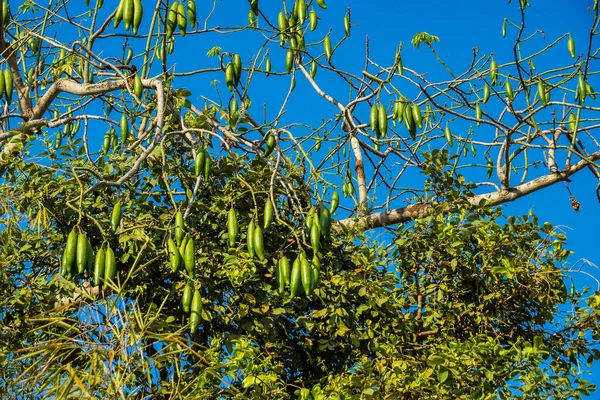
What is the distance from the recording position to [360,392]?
11.7 ft

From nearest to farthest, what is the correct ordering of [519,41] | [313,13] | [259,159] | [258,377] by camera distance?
[258,377], [259,159], [313,13], [519,41]

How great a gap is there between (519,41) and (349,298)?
1946 mm

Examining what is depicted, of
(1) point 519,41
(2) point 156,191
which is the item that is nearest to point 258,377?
(2) point 156,191

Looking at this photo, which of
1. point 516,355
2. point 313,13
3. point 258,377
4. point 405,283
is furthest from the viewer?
point 313,13

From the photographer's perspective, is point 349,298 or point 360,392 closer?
point 360,392

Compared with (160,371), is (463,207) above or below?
above

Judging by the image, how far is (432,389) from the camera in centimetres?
349

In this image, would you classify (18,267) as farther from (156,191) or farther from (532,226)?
(532,226)

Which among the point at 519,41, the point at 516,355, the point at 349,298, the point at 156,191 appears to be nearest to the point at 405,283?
the point at 349,298

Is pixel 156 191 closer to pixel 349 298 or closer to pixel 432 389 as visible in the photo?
pixel 349 298

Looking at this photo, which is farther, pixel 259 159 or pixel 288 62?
pixel 288 62

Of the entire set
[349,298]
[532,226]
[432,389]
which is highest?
[532,226]

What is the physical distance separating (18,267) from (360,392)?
1699 mm

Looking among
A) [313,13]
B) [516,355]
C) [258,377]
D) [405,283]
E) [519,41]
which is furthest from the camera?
[519,41]
